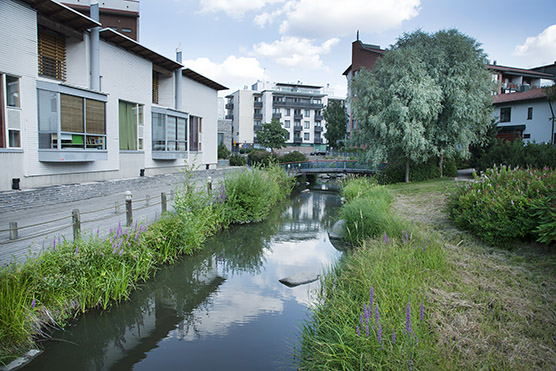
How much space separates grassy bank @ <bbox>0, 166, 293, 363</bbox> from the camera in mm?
5352

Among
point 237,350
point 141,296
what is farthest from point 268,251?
point 237,350

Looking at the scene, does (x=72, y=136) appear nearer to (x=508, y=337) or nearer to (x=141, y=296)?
(x=141, y=296)

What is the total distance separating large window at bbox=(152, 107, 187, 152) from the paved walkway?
387cm

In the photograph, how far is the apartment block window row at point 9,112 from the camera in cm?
1117

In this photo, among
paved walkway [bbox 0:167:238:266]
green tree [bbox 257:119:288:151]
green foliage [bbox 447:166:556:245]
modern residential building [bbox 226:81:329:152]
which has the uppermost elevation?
modern residential building [bbox 226:81:329:152]

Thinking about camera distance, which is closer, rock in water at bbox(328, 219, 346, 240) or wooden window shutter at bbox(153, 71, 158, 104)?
rock in water at bbox(328, 219, 346, 240)

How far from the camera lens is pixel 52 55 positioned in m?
13.7

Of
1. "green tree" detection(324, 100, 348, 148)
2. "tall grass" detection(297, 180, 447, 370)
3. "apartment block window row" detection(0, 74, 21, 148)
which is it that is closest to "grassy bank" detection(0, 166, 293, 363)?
"tall grass" detection(297, 180, 447, 370)

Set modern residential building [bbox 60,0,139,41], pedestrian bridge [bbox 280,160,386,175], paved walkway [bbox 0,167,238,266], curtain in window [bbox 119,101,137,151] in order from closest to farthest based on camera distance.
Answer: paved walkway [bbox 0,167,238,266] → curtain in window [bbox 119,101,137,151] → modern residential building [bbox 60,0,139,41] → pedestrian bridge [bbox 280,160,386,175]

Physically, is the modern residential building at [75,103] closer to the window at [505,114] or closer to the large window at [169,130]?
the large window at [169,130]

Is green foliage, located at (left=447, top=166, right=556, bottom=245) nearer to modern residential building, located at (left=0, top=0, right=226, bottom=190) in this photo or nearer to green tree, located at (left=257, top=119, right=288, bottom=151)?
modern residential building, located at (left=0, top=0, right=226, bottom=190)

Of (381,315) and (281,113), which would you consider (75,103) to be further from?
(281,113)

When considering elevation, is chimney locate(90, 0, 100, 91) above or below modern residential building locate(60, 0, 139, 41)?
below

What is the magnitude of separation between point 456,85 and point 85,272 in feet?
62.1
